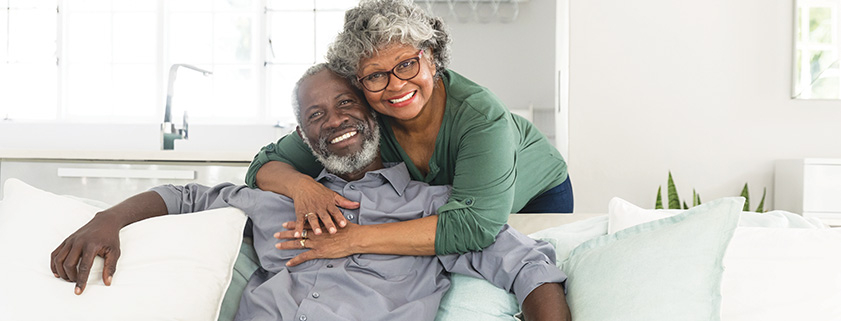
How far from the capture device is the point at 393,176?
62.8 inches

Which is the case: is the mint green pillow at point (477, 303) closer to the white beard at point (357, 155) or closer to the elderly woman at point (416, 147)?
the elderly woman at point (416, 147)

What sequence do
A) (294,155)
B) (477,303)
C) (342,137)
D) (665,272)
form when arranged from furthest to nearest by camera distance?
(294,155) < (342,137) < (477,303) < (665,272)

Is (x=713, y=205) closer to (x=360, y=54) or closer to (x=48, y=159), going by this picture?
(x=360, y=54)

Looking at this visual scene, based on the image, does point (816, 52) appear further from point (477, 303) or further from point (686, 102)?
point (477, 303)

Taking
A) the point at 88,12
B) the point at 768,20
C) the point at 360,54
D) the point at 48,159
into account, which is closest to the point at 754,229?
the point at 360,54

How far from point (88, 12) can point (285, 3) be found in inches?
65.6

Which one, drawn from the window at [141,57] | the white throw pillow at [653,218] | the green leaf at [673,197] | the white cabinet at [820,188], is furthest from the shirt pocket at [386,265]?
the window at [141,57]

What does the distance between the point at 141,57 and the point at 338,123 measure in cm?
432

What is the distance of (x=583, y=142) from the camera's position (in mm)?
3477

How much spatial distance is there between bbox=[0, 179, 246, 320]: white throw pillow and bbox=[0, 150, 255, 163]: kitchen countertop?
3.58 ft

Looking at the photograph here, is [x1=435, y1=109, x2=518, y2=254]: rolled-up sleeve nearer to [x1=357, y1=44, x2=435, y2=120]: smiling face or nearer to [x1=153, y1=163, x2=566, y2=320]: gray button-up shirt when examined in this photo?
[x1=153, y1=163, x2=566, y2=320]: gray button-up shirt

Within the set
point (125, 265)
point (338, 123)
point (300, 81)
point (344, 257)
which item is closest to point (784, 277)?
point (344, 257)

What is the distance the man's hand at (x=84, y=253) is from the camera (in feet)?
4.04

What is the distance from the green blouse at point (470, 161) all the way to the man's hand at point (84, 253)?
0.44 m
